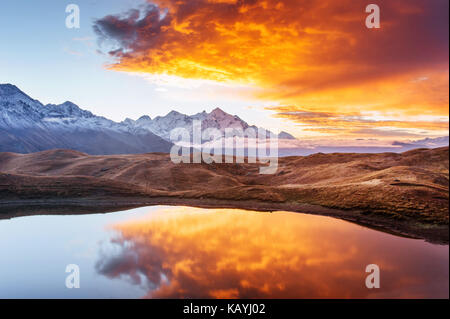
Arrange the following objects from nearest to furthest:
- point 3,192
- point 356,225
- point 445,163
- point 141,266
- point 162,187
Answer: point 141,266, point 356,225, point 3,192, point 162,187, point 445,163

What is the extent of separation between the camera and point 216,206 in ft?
204

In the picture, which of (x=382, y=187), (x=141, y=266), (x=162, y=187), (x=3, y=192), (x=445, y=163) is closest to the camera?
(x=141, y=266)

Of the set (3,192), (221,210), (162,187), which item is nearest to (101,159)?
(162,187)

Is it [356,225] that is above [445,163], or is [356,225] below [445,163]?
below

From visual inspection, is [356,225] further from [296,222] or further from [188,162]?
A: [188,162]

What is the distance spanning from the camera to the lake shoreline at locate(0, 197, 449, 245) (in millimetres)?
40131

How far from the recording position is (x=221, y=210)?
57938mm

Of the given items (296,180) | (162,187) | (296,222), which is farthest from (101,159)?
(296,222)

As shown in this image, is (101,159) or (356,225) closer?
(356,225)

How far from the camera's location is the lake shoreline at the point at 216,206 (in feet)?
132

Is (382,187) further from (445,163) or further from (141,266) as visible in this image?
(445,163)

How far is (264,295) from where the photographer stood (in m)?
21.8

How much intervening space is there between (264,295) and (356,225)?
28235mm
